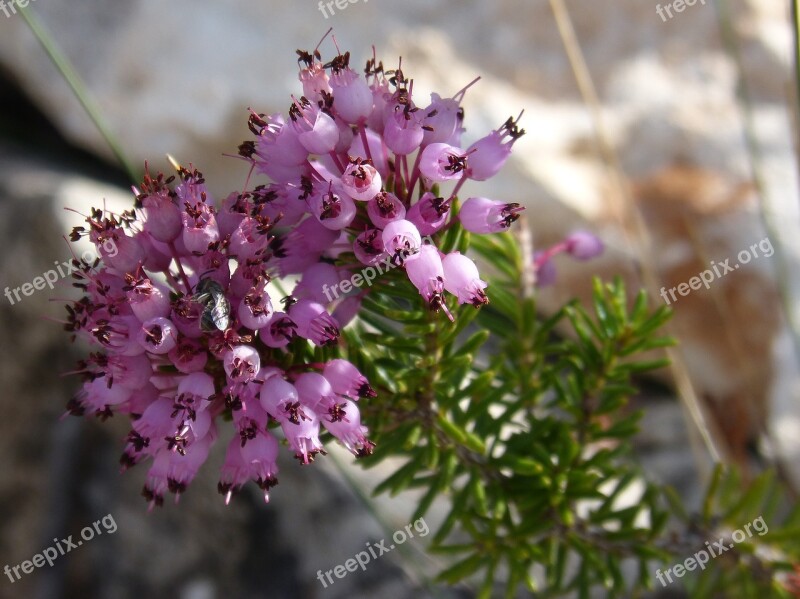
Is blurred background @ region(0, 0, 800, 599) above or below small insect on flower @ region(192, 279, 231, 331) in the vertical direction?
→ above

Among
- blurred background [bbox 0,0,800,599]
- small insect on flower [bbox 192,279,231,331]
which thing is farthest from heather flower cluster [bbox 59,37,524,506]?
blurred background [bbox 0,0,800,599]

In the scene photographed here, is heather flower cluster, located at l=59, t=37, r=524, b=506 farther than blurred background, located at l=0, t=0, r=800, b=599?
No

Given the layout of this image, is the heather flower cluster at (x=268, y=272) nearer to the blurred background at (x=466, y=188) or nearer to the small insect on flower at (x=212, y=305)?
the small insect on flower at (x=212, y=305)

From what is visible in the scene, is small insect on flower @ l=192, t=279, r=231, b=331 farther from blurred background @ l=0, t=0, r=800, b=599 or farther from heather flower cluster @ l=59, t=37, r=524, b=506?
blurred background @ l=0, t=0, r=800, b=599

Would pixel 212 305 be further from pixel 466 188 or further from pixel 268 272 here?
pixel 466 188

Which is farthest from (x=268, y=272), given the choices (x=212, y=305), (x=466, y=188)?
(x=466, y=188)

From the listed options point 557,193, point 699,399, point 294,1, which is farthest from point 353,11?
point 699,399
